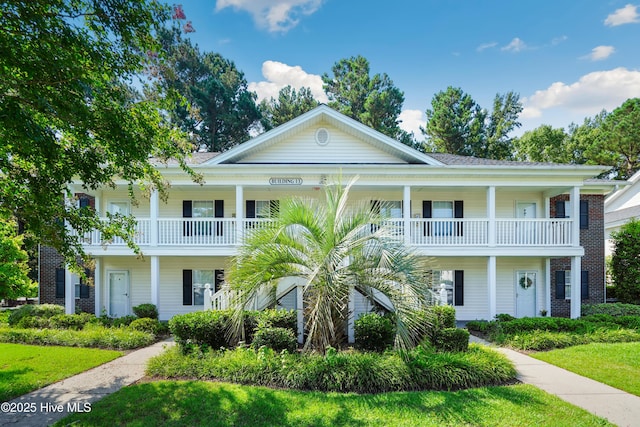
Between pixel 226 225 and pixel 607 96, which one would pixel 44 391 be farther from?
pixel 607 96

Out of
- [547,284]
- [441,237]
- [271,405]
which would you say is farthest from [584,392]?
[547,284]

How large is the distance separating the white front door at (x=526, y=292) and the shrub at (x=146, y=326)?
1401 centimetres

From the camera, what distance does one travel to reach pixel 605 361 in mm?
8156

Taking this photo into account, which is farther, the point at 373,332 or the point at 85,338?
the point at 85,338

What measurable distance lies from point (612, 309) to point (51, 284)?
2286 centimetres

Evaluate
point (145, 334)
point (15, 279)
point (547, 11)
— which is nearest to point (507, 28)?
point (547, 11)

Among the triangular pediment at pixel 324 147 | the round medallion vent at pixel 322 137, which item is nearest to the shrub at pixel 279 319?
the triangular pediment at pixel 324 147

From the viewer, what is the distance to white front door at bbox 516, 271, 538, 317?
577 inches

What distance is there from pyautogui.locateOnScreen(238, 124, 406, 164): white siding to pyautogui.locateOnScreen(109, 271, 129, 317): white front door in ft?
25.8

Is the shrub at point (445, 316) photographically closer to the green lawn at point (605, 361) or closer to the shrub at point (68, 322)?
the green lawn at point (605, 361)

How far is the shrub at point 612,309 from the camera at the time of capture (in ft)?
43.1

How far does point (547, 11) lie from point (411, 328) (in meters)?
13.3

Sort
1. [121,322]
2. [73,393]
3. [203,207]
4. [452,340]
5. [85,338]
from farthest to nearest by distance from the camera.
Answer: [203,207] → [121,322] → [85,338] → [452,340] → [73,393]

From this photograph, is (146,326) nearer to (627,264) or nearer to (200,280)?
(200,280)
